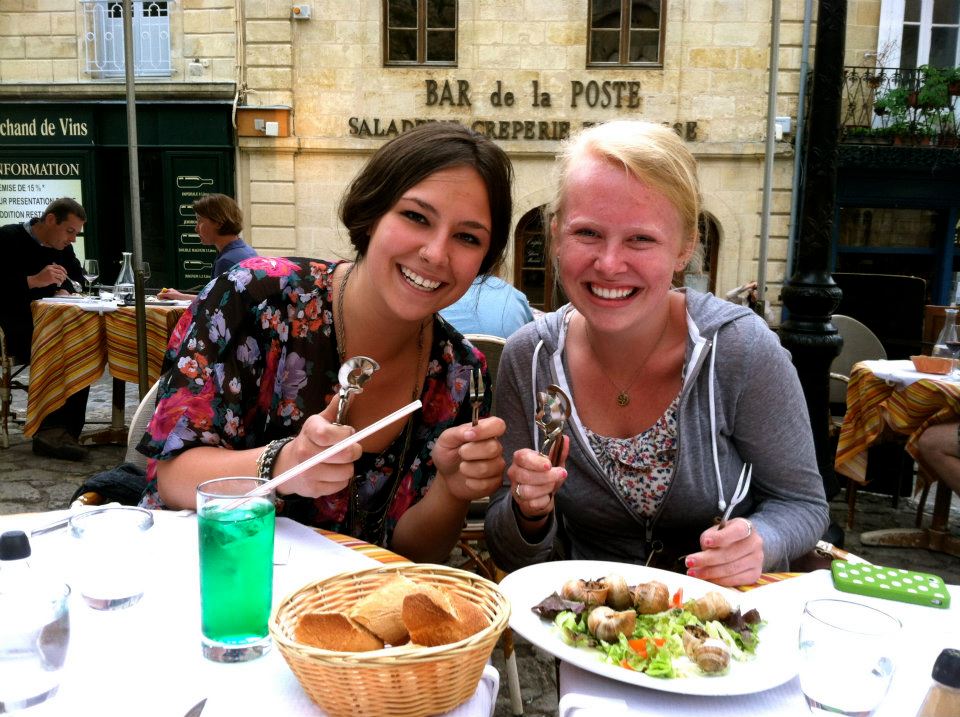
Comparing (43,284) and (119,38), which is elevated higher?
(119,38)

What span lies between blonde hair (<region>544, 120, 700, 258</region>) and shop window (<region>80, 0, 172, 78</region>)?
10815mm

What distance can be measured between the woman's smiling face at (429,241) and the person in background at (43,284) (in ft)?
16.1

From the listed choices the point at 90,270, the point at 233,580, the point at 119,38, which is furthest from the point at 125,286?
the point at 119,38

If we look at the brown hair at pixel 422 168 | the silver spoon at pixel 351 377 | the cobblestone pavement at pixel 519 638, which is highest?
the brown hair at pixel 422 168

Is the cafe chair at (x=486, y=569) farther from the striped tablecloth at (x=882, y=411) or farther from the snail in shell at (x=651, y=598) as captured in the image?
the striped tablecloth at (x=882, y=411)

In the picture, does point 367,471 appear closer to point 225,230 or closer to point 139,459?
point 139,459

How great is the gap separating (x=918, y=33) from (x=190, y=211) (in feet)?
34.1

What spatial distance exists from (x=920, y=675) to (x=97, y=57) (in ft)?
41.5

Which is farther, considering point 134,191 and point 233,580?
point 134,191

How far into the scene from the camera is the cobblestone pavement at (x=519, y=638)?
2957 millimetres

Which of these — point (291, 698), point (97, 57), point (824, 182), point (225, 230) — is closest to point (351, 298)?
point (291, 698)

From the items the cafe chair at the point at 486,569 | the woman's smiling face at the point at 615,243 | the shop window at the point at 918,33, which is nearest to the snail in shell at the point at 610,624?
the woman's smiling face at the point at 615,243

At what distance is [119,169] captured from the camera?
11516mm

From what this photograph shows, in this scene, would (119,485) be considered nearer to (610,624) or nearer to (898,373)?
(610,624)
